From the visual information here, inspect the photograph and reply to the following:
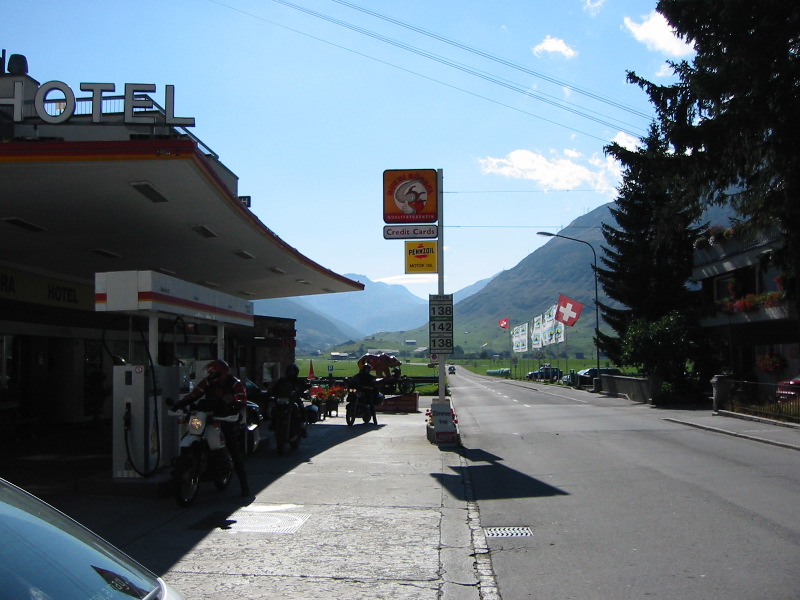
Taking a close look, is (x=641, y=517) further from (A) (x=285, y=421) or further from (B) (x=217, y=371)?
(A) (x=285, y=421)

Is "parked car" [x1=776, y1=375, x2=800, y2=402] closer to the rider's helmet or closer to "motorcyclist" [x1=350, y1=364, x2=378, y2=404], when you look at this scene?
"motorcyclist" [x1=350, y1=364, x2=378, y2=404]

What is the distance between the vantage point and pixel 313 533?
7.76 m

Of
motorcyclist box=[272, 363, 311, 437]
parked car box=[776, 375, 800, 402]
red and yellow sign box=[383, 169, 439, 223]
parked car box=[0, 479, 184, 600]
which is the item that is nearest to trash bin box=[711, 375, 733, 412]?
parked car box=[776, 375, 800, 402]

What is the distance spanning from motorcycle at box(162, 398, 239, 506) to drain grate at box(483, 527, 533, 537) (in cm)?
341

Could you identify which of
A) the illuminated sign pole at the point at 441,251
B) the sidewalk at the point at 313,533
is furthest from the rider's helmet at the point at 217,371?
the illuminated sign pole at the point at 441,251

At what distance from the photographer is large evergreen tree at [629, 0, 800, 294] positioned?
18.6 meters

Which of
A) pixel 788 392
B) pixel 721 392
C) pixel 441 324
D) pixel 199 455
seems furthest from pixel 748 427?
pixel 199 455

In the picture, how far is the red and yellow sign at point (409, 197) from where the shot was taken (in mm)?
16438

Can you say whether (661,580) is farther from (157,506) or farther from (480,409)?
(480,409)

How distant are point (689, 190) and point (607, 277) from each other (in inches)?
893

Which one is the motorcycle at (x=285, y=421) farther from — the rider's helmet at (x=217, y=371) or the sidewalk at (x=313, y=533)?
the rider's helmet at (x=217, y=371)

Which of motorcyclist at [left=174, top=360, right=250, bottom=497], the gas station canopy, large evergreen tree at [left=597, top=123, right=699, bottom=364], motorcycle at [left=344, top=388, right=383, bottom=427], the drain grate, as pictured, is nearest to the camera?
the drain grate

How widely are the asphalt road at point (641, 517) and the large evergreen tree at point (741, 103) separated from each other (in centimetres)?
774

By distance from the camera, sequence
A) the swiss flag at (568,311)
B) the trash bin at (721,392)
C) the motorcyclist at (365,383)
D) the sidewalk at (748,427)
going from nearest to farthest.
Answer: the sidewalk at (748,427) < the motorcyclist at (365,383) < the trash bin at (721,392) < the swiss flag at (568,311)
